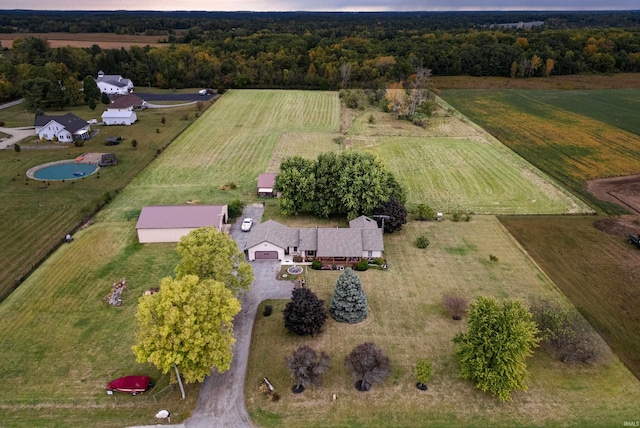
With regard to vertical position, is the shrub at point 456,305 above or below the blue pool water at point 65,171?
below

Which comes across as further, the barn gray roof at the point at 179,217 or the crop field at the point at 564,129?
the crop field at the point at 564,129

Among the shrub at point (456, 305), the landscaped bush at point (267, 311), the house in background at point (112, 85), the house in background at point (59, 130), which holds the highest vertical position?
the house in background at point (112, 85)

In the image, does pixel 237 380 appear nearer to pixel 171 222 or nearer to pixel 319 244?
pixel 319 244

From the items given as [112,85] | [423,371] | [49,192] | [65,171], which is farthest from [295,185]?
[112,85]

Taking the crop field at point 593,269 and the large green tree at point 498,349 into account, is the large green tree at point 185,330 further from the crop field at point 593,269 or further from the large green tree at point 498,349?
the crop field at point 593,269

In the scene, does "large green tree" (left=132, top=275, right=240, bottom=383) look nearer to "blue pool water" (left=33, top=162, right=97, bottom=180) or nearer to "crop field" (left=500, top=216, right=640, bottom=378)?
"crop field" (left=500, top=216, right=640, bottom=378)

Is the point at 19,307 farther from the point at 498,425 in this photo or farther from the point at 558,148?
the point at 558,148

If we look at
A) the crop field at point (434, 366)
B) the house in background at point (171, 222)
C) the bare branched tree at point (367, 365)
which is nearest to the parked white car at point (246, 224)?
the house in background at point (171, 222)

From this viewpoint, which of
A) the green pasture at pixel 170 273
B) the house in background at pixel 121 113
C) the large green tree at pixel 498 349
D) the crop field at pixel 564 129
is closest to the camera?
the large green tree at pixel 498 349
